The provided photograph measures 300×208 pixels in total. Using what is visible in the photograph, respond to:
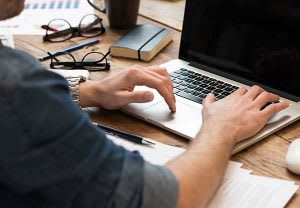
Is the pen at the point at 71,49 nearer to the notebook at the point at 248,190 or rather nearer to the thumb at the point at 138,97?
the thumb at the point at 138,97

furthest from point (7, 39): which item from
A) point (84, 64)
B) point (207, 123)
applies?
point (207, 123)

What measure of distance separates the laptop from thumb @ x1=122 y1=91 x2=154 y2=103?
3 cm

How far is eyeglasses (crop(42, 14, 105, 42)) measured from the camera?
1510mm

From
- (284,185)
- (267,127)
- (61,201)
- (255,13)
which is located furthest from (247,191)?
(255,13)

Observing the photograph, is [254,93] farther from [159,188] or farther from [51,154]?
[51,154]

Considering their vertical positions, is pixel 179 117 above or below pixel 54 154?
below

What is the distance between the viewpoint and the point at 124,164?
2.12ft

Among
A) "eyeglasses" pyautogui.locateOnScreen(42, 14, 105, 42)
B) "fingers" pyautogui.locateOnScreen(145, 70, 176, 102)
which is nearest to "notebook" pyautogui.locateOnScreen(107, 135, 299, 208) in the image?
"fingers" pyautogui.locateOnScreen(145, 70, 176, 102)

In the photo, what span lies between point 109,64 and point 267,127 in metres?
0.52

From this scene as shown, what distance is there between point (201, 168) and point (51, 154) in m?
0.28

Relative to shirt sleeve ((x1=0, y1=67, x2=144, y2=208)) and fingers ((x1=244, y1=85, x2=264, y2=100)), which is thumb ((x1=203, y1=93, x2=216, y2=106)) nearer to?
fingers ((x1=244, y1=85, x2=264, y2=100))

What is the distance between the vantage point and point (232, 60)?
1.16m

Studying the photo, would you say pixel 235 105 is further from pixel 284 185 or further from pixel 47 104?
pixel 47 104

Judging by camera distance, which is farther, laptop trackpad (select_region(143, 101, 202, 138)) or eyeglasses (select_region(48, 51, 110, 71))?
eyeglasses (select_region(48, 51, 110, 71))
